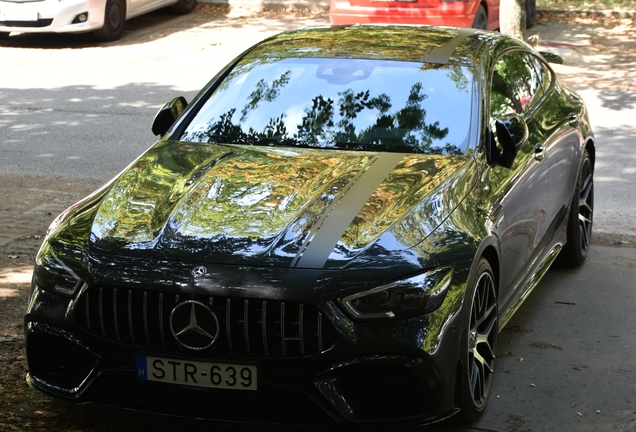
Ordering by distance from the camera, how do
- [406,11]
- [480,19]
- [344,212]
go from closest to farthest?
1. [344,212]
2. [406,11]
3. [480,19]

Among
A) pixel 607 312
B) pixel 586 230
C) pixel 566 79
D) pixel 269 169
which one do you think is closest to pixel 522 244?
pixel 607 312

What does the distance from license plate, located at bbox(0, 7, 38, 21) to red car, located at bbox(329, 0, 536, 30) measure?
15.0 ft

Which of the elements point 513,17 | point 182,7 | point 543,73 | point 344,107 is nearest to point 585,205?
point 543,73

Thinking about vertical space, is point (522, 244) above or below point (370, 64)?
below

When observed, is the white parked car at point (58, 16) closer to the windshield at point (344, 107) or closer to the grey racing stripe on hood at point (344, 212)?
the windshield at point (344, 107)

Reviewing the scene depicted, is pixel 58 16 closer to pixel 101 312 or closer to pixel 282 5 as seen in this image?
pixel 282 5

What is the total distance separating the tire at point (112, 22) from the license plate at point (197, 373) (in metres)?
12.7

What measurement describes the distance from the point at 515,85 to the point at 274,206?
87.0 inches

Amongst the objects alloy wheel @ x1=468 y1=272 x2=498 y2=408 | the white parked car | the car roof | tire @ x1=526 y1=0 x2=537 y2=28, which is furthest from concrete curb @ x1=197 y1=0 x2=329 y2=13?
alloy wheel @ x1=468 y1=272 x2=498 y2=408

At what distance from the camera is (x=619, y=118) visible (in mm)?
11172

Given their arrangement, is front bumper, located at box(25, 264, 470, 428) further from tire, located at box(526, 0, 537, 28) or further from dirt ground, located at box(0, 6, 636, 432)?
tire, located at box(526, 0, 537, 28)

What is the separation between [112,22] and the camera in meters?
16.2

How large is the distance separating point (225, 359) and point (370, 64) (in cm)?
239

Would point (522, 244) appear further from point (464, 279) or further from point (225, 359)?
point (225, 359)
